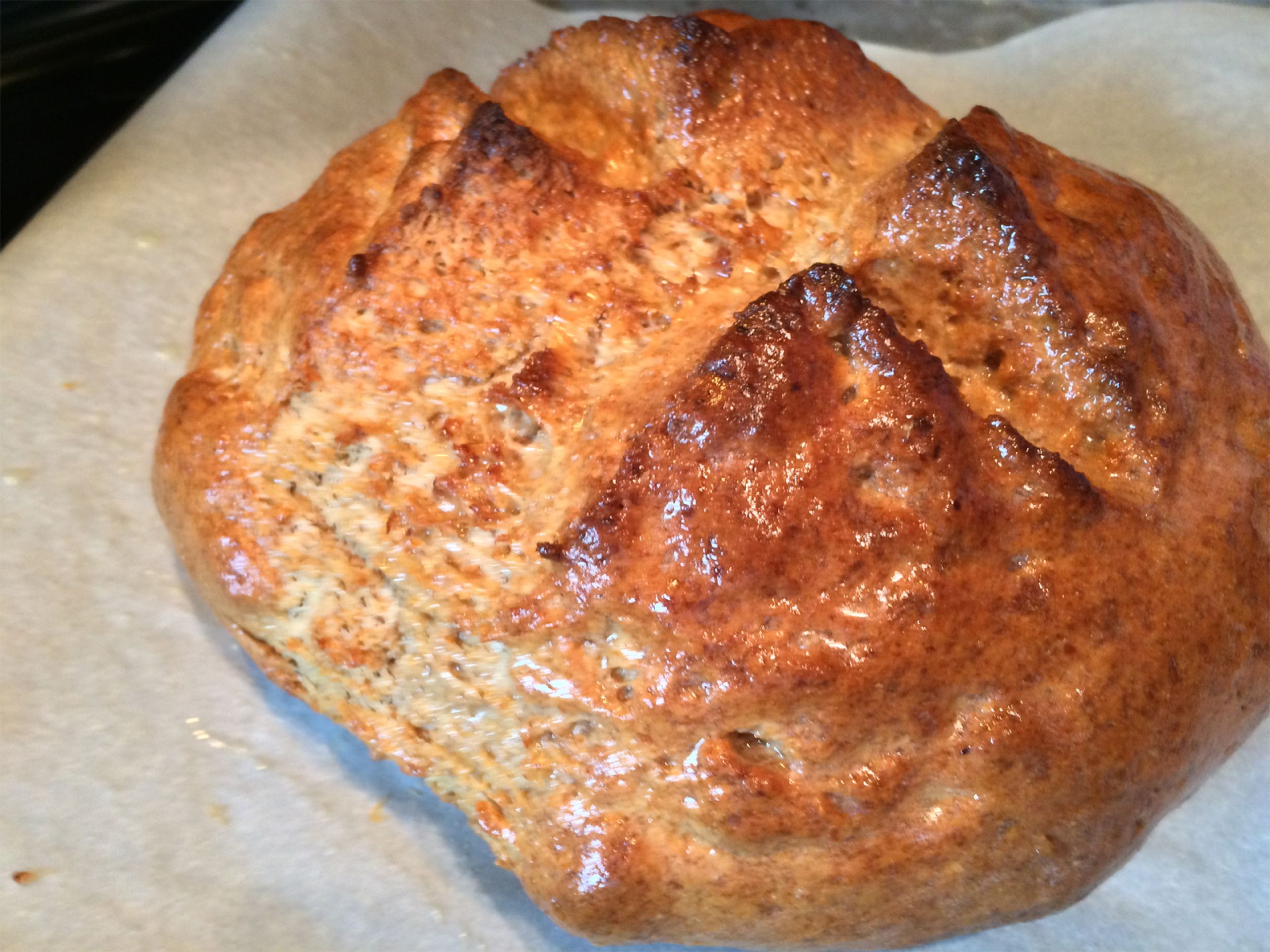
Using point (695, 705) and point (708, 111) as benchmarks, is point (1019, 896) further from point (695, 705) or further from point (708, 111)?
point (708, 111)

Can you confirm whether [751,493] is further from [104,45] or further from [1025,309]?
[104,45]

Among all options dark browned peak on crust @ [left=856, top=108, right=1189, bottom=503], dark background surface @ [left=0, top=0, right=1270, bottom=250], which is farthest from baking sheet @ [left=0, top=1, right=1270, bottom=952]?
dark browned peak on crust @ [left=856, top=108, right=1189, bottom=503]

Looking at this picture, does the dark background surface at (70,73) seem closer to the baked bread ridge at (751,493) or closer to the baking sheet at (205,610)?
the baking sheet at (205,610)

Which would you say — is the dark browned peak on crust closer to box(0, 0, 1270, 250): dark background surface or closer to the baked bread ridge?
the baked bread ridge

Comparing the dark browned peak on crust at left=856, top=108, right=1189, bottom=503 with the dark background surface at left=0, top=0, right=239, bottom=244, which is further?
the dark background surface at left=0, top=0, right=239, bottom=244

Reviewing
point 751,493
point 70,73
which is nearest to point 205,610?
point 751,493

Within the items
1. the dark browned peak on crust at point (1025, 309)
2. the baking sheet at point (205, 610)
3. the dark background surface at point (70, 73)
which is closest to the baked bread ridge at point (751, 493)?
the dark browned peak on crust at point (1025, 309)
